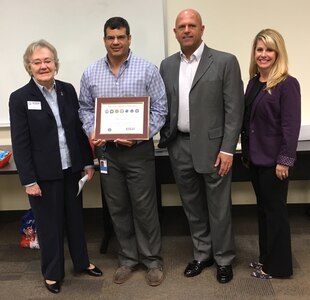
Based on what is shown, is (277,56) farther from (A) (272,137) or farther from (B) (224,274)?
(B) (224,274)

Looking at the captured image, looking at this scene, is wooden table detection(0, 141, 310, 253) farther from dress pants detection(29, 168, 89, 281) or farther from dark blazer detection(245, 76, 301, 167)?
dark blazer detection(245, 76, 301, 167)

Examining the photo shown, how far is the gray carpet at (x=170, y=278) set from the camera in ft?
7.13

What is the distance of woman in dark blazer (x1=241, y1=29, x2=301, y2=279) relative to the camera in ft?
6.49

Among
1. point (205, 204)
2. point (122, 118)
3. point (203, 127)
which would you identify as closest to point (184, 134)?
point (203, 127)

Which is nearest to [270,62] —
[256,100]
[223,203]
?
[256,100]

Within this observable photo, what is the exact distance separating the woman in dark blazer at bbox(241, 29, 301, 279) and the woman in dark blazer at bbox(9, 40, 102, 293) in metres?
1.02

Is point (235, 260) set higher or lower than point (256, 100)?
lower

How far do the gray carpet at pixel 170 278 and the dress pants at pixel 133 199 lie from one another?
0.18m

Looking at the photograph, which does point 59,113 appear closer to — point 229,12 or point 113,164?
point 113,164

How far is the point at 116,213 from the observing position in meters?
2.30

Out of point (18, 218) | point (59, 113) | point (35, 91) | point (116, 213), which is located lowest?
point (18, 218)

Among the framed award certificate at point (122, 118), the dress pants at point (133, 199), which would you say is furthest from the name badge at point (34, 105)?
the dress pants at point (133, 199)

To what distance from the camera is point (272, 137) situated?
2045 mm

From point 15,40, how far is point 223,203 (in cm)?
224
